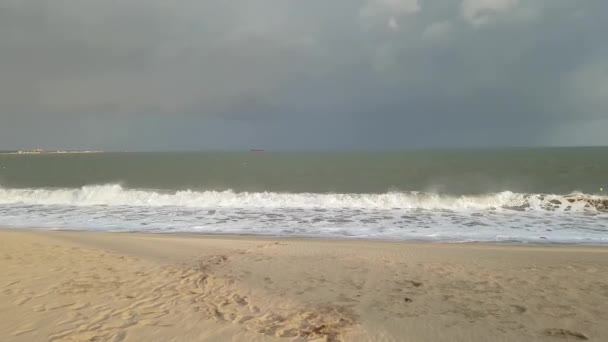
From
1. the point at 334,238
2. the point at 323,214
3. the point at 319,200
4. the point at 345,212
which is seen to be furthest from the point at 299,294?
the point at 319,200

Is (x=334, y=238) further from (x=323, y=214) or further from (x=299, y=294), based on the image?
(x=299, y=294)

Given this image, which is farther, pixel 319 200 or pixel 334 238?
pixel 319 200

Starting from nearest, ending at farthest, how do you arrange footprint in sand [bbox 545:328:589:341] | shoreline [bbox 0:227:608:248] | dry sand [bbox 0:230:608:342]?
footprint in sand [bbox 545:328:589:341] < dry sand [bbox 0:230:608:342] < shoreline [bbox 0:227:608:248]

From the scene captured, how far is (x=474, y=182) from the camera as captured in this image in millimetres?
29156

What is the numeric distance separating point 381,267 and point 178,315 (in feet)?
13.5

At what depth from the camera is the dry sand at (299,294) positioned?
13.8 ft

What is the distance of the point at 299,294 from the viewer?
554 centimetres

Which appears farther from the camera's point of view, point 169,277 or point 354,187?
point 354,187

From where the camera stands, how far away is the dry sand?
421 centimetres

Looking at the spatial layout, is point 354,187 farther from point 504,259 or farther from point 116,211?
point 504,259

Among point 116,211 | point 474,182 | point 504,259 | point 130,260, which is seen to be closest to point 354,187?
point 474,182

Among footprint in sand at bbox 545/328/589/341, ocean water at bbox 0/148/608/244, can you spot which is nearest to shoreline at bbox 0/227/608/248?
ocean water at bbox 0/148/608/244

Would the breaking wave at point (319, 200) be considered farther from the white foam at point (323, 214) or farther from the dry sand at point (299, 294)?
the dry sand at point (299, 294)

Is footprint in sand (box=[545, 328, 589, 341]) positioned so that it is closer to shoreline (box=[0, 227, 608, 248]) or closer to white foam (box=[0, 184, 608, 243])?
shoreline (box=[0, 227, 608, 248])
